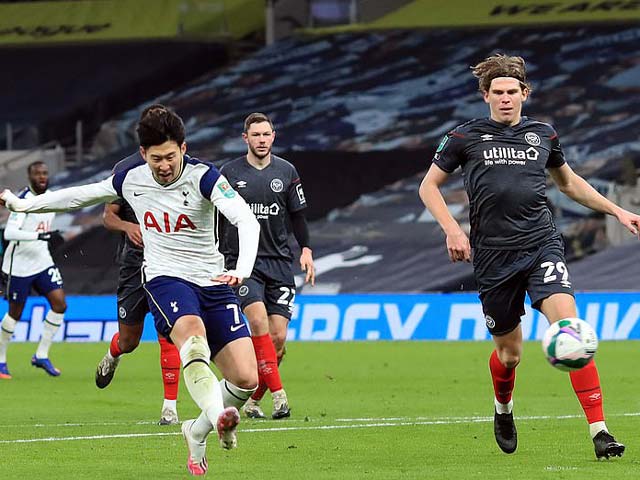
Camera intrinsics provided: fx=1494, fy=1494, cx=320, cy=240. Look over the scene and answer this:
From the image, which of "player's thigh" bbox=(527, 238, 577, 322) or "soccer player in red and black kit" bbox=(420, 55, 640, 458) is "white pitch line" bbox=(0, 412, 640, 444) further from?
"player's thigh" bbox=(527, 238, 577, 322)

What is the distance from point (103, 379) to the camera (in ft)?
42.1

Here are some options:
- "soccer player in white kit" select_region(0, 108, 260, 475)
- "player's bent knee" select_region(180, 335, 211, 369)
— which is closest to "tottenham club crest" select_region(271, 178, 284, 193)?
"soccer player in white kit" select_region(0, 108, 260, 475)

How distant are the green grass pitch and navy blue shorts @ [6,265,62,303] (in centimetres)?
92

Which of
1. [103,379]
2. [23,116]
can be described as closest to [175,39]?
[23,116]

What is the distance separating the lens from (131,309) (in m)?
12.1

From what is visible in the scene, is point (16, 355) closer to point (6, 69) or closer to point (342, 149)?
point (342, 149)

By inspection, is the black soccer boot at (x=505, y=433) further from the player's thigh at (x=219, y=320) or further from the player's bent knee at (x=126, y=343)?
the player's bent knee at (x=126, y=343)

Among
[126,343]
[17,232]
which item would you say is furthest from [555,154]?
[17,232]

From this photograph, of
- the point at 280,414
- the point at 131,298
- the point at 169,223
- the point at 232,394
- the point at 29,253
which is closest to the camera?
the point at 169,223

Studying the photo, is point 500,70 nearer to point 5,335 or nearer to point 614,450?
point 614,450

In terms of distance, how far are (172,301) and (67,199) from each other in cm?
84

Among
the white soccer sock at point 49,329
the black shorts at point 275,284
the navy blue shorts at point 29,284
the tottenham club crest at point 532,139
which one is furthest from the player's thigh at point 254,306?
the navy blue shorts at point 29,284

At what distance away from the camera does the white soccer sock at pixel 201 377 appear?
7902mm

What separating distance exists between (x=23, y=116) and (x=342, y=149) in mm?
9117
